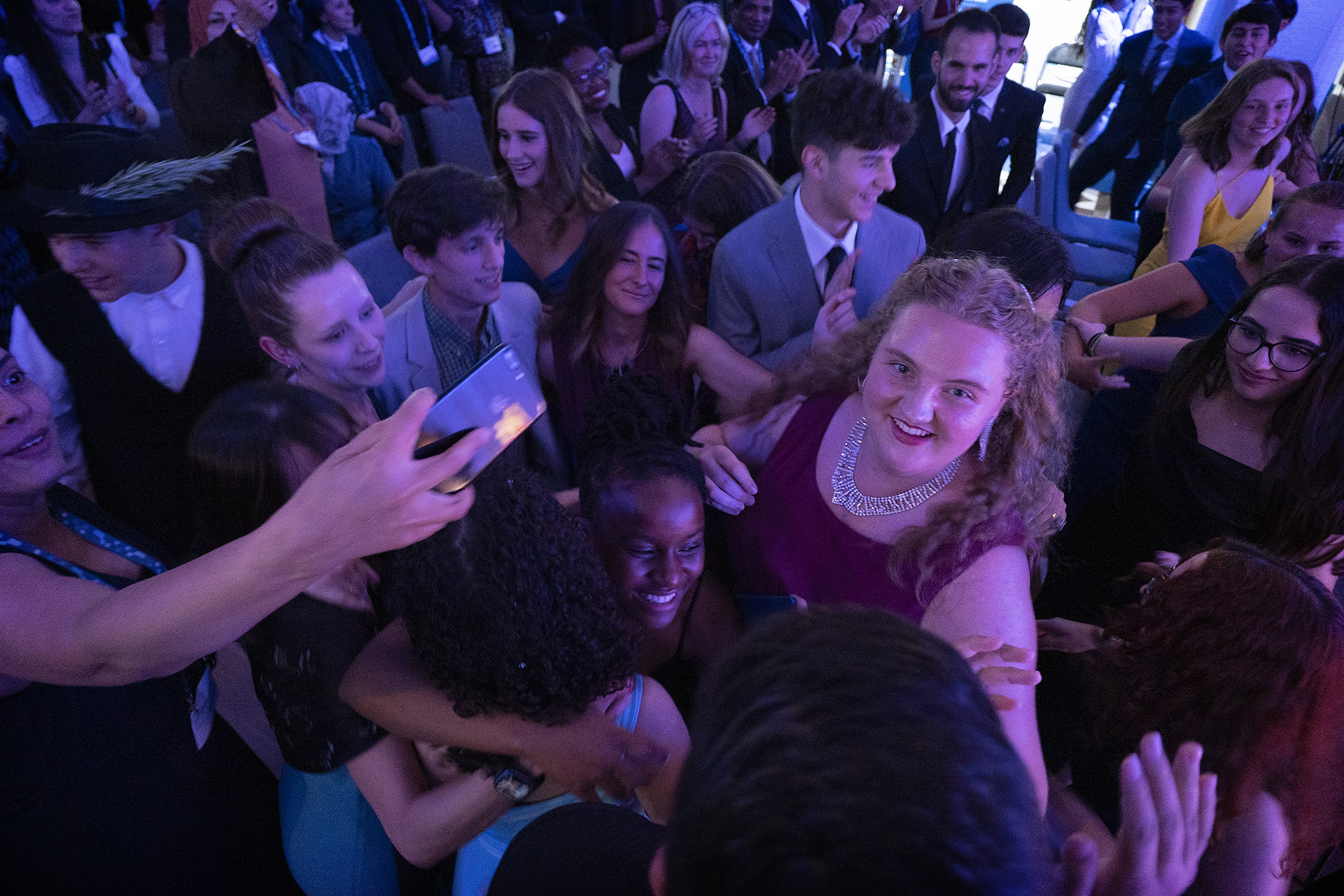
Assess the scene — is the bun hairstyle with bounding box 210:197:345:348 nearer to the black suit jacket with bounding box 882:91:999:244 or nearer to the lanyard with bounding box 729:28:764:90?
the black suit jacket with bounding box 882:91:999:244

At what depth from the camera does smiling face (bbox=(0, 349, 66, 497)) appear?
129cm

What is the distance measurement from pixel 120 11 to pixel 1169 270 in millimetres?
5339

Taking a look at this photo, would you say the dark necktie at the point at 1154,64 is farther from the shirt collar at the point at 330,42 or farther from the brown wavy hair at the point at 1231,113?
the shirt collar at the point at 330,42

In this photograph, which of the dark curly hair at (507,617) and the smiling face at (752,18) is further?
the smiling face at (752,18)

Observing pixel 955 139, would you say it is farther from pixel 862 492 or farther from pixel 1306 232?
pixel 862 492

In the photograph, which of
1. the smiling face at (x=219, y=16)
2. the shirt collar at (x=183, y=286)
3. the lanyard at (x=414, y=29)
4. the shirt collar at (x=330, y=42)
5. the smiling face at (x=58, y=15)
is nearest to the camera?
the shirt collar at (x=183, y=286)

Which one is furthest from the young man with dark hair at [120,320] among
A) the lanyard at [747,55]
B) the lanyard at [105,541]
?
the lanyard at [747,55]

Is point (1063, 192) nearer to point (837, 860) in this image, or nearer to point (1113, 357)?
point (1113, 357)

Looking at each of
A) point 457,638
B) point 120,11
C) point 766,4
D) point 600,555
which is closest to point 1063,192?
point 766,4

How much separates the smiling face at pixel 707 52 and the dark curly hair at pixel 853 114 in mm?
1524

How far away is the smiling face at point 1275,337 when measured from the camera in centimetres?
172

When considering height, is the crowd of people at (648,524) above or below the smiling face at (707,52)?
below

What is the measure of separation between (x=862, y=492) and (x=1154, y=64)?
5159 mm

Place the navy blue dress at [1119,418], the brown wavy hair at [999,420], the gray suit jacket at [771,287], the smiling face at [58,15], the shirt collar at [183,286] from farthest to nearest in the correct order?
the smiling face at [58,15] < the gray suit jacket at [771,287] < the navy blue dress at [1119,418] < the shirt collar at [183,286] < the brown wavy hair at [999,420]
